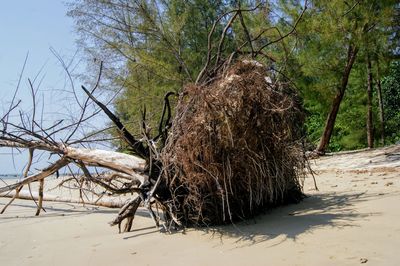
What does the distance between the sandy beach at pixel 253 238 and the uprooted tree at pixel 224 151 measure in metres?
0.24

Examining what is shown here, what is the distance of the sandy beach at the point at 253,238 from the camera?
3350 mm

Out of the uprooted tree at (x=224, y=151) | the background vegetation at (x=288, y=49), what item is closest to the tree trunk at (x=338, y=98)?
the background vegetation at (x=288, y=49)

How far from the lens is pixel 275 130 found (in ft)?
15.7

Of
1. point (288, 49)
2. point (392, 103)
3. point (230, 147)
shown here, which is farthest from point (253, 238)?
point (392, 103)

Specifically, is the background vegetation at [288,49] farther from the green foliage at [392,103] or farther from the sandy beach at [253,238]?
the sandy beach at [253,238]

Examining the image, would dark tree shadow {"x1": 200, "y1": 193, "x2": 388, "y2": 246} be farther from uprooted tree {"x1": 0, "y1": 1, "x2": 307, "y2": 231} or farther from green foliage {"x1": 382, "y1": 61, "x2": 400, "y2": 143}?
green foliage {"x1": 382, "y1": 61, "x2": 400, "y2": 143}

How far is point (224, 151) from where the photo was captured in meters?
4.42

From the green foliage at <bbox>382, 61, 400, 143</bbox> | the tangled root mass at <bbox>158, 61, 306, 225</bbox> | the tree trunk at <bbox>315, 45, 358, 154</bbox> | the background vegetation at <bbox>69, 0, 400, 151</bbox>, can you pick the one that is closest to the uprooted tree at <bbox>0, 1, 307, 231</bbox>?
the tangled root mass at <bbox>158, 61, 306, 225</bbox>

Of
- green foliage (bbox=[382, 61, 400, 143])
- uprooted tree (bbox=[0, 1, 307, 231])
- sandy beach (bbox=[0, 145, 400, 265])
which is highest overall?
green foliage (bbox=[382, 61, 400, 143])

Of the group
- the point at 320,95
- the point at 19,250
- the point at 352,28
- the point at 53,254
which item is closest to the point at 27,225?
the point at 19,250

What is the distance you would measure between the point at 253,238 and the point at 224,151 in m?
0.91

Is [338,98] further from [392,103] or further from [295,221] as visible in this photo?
[295,221]

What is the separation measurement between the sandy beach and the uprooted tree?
0.79 ft

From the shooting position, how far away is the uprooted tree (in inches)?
174
